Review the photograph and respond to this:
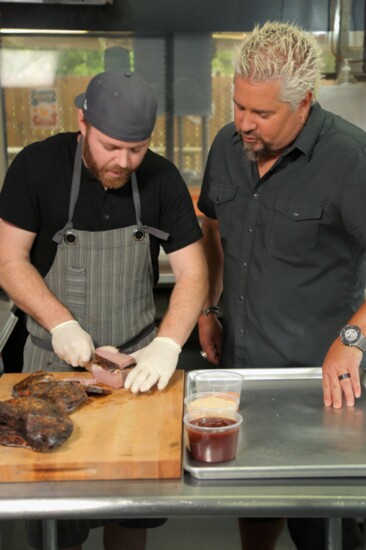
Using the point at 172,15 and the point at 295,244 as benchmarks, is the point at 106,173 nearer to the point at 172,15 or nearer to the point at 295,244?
the point at 295,244

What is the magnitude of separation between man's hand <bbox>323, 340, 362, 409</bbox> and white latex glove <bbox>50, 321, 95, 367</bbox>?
24.8 inches

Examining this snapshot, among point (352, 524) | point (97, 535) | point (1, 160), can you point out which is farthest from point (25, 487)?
point (1, 160)

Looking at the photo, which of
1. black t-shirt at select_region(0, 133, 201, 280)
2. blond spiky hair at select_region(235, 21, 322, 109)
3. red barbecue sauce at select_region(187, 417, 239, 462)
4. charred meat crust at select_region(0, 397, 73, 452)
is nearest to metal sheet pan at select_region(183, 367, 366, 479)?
red barbecue sauce at select_region(187, 417, 239, 462)

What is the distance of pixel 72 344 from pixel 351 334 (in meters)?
0.73

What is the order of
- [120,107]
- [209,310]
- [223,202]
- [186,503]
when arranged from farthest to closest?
[209,310], [223,202], [120,107], [186,503]

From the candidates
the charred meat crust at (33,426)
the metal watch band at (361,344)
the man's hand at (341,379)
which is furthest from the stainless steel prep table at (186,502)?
the metal watch band at (361,344)

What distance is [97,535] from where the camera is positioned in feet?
6.40

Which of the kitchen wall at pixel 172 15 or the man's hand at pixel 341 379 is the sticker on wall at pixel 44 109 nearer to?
the kitchen wall at pixel 172 15

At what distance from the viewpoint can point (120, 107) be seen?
2074 millimetres

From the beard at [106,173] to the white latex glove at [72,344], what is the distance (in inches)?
15.8

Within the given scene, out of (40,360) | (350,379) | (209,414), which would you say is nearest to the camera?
(209,414)

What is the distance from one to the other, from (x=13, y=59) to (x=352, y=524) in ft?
9.98

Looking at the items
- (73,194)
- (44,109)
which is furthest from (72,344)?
(44,109)

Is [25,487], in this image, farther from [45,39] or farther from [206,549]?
[45,39]
